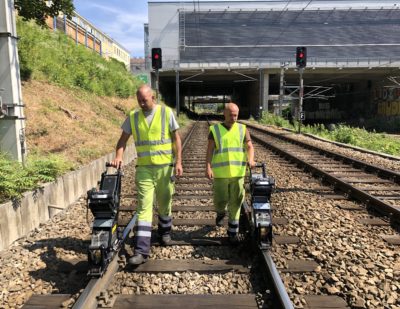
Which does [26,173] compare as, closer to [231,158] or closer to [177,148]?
[177,148]

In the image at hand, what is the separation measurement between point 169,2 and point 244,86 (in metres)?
19.6

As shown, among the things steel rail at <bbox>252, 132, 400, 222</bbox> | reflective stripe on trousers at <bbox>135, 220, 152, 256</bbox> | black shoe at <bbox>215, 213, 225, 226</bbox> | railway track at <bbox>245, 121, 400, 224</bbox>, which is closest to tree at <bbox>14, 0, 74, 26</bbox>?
railway track at <bbox>245, 121, 400, 224</bbox>

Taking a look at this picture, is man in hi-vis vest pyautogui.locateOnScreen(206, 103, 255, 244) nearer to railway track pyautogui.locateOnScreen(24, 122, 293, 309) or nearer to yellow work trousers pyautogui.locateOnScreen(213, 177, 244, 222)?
yellow work trousers pyautogui.locateOnScreen(213, 177, 244, 222)

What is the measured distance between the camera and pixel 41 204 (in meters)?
6.02

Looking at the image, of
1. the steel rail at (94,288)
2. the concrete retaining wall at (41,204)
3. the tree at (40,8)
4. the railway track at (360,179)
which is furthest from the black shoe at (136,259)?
the tree at (40,8)

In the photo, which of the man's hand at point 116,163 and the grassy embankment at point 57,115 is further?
the grassy embankment at point 57,115

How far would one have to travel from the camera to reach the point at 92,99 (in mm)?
18438

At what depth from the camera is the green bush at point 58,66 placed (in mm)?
15953

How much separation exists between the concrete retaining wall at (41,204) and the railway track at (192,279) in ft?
5.40

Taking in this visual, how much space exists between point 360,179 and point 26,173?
7.38m

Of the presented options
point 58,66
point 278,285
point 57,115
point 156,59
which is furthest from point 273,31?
point 278,285

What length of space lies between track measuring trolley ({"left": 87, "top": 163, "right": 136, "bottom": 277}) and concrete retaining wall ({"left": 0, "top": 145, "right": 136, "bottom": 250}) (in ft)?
5.10

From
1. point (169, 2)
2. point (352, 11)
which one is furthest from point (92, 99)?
point (352, 11)

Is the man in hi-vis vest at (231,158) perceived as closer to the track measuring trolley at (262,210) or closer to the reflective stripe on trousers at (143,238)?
the track measuring trolley at (262,210)
